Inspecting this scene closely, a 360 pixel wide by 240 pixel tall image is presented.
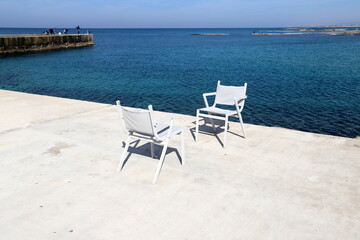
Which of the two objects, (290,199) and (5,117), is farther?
(5,117)

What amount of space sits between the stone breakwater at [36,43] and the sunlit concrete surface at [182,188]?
40142 millimetres

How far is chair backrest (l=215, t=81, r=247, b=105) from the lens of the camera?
21.6 feet

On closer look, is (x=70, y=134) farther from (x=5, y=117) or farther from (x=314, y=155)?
(x=314, y=155)

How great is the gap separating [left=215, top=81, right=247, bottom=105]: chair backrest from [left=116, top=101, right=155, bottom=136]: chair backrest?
2.75m

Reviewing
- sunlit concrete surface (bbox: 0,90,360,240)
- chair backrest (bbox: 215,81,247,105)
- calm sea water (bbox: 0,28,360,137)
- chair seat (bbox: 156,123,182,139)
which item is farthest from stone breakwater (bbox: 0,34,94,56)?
chair seat (bbox: 156,123,182,139)

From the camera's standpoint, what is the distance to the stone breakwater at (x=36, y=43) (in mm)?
40594

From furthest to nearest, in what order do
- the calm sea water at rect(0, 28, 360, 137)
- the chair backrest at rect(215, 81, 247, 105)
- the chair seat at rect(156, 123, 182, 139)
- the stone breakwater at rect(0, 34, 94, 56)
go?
the stone breakwater at rect(0, 34, 94, 56) → the calm sea water at rect(0, 28, 360, 137) → the chair backrest at rect(215, 81, 247, 105) → the chair seat at rect(156, 123, 182, 139)

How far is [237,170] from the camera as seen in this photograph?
4.62 meters

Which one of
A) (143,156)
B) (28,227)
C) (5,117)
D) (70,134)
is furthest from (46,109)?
(28,227)

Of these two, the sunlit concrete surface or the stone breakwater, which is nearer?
the sunlit concrete surface

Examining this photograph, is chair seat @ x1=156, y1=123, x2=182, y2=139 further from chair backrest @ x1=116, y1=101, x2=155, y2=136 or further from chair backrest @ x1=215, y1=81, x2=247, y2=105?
chair backrest @ x1=215, y1=81, x2=247, y2=105

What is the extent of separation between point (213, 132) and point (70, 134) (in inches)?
111

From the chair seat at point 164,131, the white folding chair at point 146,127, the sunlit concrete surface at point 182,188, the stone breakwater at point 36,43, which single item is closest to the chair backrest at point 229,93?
the sunlit concrete surface at point 182,188

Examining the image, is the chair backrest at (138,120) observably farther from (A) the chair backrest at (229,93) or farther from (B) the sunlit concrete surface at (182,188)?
(A) the chair backrest at (229,93)
